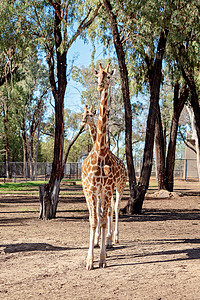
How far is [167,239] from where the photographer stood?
328 inches

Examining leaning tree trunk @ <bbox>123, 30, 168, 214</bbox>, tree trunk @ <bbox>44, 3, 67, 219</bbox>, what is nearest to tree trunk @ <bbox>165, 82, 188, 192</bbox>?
leaning tree trunk @ <bbox>123, 30, 168, 214</bbox>

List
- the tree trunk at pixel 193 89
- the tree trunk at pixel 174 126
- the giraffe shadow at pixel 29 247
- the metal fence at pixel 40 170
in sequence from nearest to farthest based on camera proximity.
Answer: the giraffe shadow at pixel 29 247, the tree trunk at pixel 193 89, the tree trunk at pixel 174 126, the metal fence at pixel 40 170

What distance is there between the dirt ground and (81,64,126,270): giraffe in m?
0.57

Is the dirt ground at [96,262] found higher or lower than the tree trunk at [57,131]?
lower

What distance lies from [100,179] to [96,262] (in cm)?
146

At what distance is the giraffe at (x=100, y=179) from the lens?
5.99 metres

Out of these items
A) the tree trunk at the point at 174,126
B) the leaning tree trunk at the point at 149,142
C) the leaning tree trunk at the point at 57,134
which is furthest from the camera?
Result: the tree trunk at the point at 174,126

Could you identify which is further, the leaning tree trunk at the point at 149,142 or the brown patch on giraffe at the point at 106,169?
the leaning tree trunk at the point at 149,142

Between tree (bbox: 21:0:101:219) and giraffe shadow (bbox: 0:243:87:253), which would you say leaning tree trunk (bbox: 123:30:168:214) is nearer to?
tree (bbox: 21:0:101:219)

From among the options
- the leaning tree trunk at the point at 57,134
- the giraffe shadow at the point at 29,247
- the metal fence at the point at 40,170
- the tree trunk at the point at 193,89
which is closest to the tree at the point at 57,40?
the leaning tree trunk at the point at 57,134

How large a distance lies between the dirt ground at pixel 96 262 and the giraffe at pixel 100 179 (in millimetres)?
569

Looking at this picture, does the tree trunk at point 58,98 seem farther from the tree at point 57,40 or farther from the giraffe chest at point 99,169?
the giraffe chest at point 99,169

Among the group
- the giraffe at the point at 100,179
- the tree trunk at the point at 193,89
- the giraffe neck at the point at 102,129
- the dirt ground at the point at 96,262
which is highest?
the tree trunk at the point at 193,89

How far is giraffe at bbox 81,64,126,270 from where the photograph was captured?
5.99 meters
